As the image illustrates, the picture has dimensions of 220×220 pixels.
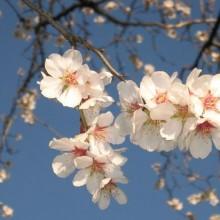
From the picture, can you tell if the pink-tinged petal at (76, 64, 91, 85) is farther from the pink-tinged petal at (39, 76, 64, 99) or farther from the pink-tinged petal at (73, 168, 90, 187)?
the pink-tinged petal at (73, 168, 90, 187)

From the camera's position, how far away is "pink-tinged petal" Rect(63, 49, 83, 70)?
5.03ft

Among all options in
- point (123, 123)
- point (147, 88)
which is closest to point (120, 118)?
point (123, 123)

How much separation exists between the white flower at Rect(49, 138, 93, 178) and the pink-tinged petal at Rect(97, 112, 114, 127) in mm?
81

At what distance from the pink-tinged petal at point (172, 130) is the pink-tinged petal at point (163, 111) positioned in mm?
16

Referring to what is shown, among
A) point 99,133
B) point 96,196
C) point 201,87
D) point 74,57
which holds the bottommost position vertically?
point 96,196

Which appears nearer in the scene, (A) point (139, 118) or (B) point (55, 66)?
(A) point (139, 118)

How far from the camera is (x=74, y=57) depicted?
154 cm

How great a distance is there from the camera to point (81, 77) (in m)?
1.53

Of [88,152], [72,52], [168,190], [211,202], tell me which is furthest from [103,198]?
[211,202]

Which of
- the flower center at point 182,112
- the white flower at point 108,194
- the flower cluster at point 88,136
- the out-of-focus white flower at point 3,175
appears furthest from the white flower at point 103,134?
the out-of-focus white flower at point 3,175

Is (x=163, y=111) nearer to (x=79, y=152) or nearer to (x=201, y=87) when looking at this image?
(x=201, y=87)

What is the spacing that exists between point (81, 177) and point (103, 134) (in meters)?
0.14

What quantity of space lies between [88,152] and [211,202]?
4.17 m

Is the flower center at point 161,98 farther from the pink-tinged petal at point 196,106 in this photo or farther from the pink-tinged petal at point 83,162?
the pink-tinged petal at point 83,162
